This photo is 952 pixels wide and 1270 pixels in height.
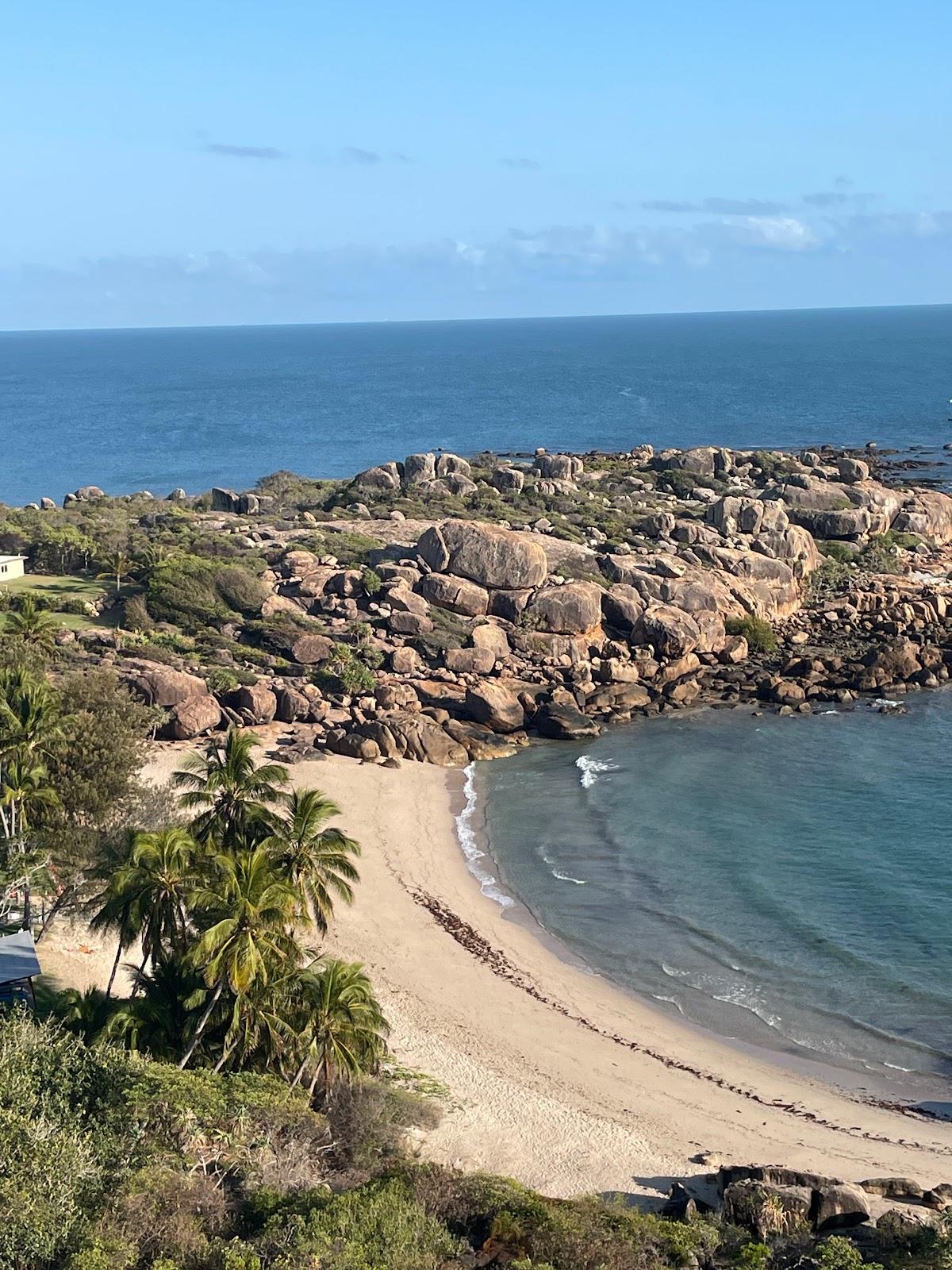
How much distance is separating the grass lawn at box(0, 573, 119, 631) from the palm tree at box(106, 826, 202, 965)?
106 ft

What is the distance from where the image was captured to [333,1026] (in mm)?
23766

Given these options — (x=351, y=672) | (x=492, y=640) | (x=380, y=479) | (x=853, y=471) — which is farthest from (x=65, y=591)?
(x=853, y=471)

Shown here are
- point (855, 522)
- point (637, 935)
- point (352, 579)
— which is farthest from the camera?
point (855, 522)

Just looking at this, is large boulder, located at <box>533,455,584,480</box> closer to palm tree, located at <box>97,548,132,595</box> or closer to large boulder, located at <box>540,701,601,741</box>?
palm tree, located at <box>97,548,132,595</box>

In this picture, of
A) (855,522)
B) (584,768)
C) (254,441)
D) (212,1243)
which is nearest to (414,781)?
(584,768)

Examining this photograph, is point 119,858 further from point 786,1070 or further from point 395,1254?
point 786,1070

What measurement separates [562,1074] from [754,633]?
36028 millimetres

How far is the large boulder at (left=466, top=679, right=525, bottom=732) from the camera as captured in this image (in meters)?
52.2

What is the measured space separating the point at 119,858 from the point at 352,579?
37062 mm

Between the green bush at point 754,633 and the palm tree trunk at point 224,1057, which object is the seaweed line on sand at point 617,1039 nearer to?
the palm tree trunk at point 224,1057

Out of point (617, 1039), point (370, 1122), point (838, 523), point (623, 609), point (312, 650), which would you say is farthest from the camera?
point (838, 523)

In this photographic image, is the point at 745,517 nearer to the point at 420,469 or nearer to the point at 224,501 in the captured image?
the point at 420,469

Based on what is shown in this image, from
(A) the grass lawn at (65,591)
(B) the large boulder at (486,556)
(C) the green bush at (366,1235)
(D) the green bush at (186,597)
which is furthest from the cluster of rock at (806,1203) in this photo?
(A) the grass lawn at (65,591)

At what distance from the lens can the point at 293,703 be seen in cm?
5081
